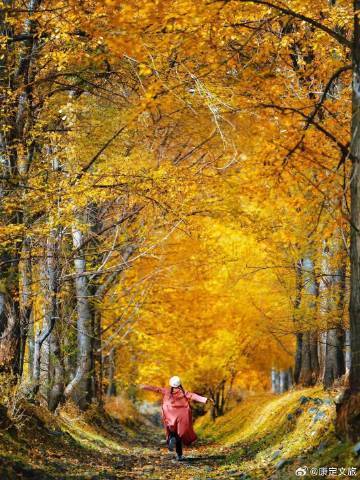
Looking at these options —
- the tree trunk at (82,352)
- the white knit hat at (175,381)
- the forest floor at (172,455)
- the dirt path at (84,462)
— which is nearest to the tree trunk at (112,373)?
the tree trunk at (82,352)

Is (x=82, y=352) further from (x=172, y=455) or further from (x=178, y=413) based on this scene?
(x=178, y=413)

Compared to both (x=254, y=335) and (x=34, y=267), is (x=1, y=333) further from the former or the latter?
(x=254, y=335)

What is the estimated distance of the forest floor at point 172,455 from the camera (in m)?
8.64

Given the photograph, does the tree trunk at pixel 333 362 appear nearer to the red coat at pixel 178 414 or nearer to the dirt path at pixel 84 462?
the dirt path at pixel 84 462

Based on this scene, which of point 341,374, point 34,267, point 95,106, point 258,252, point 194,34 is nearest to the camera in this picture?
point 194,34

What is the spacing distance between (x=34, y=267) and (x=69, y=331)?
4.26 metres

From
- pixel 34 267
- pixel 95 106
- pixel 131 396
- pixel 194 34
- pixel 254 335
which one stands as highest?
pixel 95 106

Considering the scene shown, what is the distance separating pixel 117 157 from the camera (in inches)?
518

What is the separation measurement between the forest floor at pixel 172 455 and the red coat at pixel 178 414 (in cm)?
63

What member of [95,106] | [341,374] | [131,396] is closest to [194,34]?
[95,106]

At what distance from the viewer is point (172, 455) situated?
1589 cm

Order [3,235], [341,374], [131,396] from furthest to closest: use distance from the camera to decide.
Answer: [131,396] < [341,374] < [3,235]
